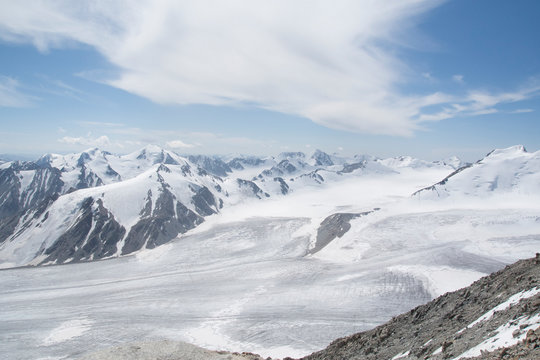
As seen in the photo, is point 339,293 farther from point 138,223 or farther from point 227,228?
point 138,223

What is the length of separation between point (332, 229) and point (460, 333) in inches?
3947

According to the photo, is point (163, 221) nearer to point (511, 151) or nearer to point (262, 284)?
point (262, 284)

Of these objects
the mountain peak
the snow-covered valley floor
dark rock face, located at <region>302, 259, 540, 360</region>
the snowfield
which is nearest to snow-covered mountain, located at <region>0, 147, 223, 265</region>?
the snowfield

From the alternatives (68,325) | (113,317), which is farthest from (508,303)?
(68,325)

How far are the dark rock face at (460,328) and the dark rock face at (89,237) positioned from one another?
361ft

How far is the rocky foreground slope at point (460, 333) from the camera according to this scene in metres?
12.4

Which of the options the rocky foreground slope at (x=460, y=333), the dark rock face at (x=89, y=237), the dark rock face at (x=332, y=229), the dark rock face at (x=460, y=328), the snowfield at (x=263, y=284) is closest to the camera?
the rocky foreground slope at (x=460, y=333)

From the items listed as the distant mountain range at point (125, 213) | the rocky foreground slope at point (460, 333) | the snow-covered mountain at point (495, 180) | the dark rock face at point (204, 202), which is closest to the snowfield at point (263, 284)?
the rocky foreground slope at point (460, 333)

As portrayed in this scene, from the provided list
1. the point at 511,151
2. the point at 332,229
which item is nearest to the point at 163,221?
the point at 332,229

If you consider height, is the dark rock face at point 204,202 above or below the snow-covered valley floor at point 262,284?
above

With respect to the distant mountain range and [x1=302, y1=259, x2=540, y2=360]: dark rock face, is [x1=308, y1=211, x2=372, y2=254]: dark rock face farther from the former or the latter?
[x1=302, y1=259, x2=540, y2=360]: dark rock face

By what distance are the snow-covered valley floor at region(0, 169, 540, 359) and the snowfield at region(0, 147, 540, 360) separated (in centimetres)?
29

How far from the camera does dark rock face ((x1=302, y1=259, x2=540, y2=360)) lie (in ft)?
43.7

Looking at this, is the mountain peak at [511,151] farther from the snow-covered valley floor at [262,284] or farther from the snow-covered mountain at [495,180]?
the snow-covered valley floor at [262,284]
